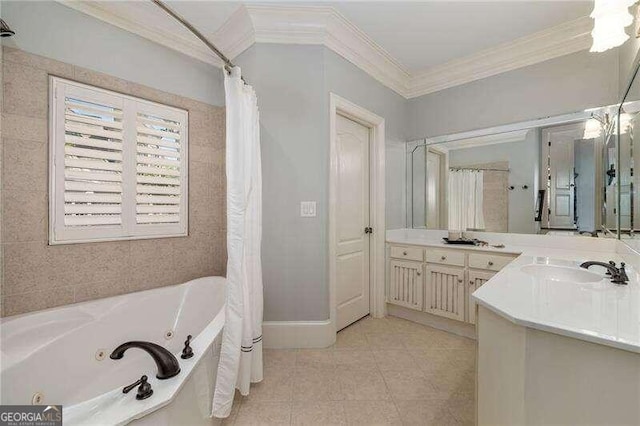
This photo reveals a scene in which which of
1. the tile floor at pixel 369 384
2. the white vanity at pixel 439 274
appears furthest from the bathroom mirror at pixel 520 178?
the tile floor at pixel 369 384

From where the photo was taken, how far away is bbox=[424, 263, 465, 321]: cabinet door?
2.36 meters

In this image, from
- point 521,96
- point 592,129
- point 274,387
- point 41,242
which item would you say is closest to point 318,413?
point 274,387

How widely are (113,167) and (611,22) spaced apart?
317 centimetres

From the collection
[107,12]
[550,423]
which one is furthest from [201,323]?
[107,12]

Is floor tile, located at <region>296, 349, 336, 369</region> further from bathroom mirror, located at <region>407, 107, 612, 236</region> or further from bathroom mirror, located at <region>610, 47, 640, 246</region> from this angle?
bathroom mirror, located at <region>610, 47, 640, 246</region>

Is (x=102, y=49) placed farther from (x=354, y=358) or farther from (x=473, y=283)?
(x=473, y=283)

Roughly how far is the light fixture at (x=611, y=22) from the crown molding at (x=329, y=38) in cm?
105

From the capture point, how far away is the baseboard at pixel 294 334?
2.17 metres

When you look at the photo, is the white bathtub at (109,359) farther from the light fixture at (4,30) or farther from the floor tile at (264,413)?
the light fixture at (4,30)

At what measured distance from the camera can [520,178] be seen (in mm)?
2510

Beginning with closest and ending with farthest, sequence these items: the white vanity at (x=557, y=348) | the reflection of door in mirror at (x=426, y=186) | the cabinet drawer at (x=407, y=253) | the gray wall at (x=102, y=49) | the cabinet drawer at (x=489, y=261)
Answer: the white vanity at (x=557, y=348) < the gray wall at (x=102, y=49) < the cabinet drawer at (x=489, y=261) < the cabinet drawer at (x=407, y=253) < the reflection of door in mirror at (x=426, y=186)

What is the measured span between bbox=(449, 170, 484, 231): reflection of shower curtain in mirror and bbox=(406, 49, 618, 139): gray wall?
51 centimetres

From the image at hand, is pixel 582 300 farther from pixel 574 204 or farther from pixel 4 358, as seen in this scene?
pixel 4 358

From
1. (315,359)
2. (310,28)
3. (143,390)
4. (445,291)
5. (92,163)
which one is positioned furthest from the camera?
(445,291)
